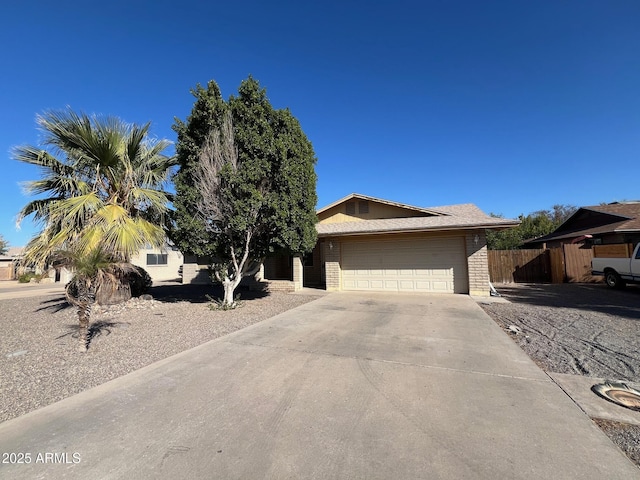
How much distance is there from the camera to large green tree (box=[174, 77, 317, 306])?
8156 millimetres

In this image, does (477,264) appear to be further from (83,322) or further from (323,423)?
(83,322)

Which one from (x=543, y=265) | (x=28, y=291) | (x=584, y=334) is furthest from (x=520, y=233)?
(x=28, y=291)

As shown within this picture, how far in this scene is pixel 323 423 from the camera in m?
2.87

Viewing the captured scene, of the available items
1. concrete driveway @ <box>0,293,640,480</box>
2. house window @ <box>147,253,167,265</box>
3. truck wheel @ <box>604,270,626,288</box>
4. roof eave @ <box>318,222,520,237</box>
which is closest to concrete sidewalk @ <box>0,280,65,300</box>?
house window @ <box>147,253,167,265</box>

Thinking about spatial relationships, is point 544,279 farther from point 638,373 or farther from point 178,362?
point 178,362

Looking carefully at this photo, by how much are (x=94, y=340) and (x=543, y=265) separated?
19028 millimetres

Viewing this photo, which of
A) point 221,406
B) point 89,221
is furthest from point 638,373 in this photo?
point 89,221

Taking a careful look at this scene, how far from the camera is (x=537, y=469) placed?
2229mm

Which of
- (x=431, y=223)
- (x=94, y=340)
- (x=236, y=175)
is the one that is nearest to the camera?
(x=94, y=340)

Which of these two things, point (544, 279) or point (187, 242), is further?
point (544, 279)

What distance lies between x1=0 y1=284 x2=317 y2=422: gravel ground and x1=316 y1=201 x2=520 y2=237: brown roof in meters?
4.33

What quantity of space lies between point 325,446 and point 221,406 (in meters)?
1.31

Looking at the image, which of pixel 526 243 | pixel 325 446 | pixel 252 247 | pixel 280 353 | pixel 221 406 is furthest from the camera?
pixel 526 243

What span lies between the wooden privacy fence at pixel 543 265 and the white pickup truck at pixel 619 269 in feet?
4.06
